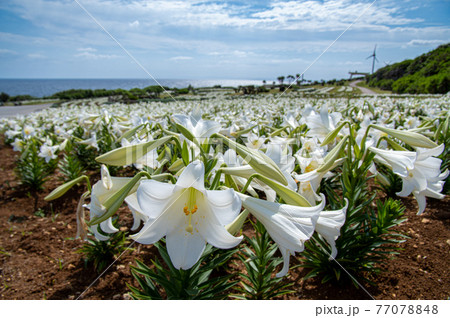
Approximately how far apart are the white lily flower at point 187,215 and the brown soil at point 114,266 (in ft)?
3.34

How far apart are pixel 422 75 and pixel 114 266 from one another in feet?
76.7

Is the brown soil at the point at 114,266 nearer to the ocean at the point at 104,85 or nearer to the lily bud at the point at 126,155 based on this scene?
the lily bud at the point at 126,155

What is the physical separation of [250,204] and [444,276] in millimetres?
2030

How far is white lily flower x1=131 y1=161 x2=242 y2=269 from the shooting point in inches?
32.4

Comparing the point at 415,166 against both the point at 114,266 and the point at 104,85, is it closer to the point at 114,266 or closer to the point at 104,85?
the point at 114,266

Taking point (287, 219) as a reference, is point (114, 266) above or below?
below

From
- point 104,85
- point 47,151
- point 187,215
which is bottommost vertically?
point 47,151

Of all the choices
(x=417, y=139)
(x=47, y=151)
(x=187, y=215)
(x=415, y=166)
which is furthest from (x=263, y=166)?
(x=47, y=151)

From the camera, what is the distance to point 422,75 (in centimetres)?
1855

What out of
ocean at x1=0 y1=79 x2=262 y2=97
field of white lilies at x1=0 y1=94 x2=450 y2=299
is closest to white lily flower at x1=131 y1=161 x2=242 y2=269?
field of white lilies at x1=0 y1=94 x2=450 y2=299

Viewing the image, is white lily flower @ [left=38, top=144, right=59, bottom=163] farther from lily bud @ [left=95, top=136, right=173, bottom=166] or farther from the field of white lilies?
lily bud @ [left=95, top=136, right=173, bottom=166]

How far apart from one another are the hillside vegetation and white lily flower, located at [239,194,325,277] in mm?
19470

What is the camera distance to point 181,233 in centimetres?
100

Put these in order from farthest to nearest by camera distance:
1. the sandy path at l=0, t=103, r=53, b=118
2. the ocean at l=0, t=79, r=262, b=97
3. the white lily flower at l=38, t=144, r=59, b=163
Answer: the sandy path at l=0, t=103, r=53, b=118
the white lily flower at l=38, t=144, r=59, b=163
the ocean at l=0, t=79, r=262, b=97
